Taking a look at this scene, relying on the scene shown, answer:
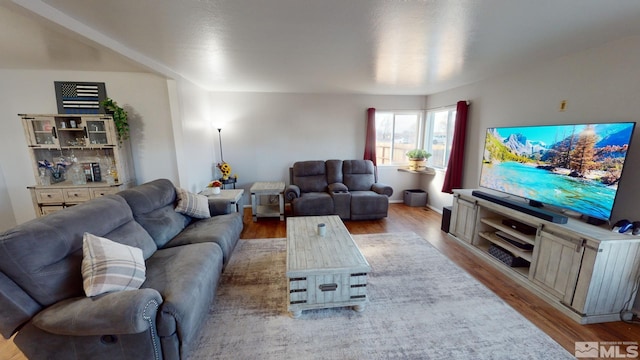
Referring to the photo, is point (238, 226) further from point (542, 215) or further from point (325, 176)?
point (542, 215)

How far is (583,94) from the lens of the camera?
2.24 meters

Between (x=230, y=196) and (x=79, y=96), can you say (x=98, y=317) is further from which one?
(x=79, y=96)

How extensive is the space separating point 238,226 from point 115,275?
Answer: 58.5 inches

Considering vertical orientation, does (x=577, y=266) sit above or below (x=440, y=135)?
below

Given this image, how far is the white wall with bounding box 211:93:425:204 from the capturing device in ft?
15.1

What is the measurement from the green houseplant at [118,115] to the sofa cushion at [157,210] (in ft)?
3.89

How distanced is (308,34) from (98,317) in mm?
2241

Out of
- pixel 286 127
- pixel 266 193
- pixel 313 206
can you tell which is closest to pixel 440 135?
pixel 313 206

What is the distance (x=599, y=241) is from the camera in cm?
172

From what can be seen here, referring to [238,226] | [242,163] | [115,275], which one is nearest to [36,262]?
[115,275]

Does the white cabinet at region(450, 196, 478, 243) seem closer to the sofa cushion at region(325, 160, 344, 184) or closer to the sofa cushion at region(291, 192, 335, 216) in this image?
the sofa cushion at region(291, 192, 335, 216)

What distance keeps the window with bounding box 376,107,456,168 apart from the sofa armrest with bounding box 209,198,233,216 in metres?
3.35

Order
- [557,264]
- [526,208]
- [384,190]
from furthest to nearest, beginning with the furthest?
[384,190]
[526,208]
[557,264]

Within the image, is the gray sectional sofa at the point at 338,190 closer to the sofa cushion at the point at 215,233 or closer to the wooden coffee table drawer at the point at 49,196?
the sofa cushion at the point at 215,233
